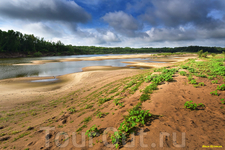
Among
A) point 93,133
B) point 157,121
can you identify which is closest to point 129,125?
point 157,121

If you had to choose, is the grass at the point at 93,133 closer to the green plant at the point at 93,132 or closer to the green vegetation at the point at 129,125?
the green plant at the point at 93,132

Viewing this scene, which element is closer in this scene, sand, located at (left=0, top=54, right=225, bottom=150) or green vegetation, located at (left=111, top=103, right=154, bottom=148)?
sand, located at (left=0, top=54, right=225, bottom=150)

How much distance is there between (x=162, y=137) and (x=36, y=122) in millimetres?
6894

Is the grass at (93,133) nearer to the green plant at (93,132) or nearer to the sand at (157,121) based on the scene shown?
the green plant at (93,132)

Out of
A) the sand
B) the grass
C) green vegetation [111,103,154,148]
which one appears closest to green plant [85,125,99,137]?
the grass

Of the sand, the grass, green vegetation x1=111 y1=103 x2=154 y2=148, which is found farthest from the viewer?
the grass

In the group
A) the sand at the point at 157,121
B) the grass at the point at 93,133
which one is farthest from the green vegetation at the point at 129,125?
the grass at the point at 93,133

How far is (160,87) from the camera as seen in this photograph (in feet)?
26.5

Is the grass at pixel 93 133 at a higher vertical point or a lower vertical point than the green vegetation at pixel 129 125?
lower

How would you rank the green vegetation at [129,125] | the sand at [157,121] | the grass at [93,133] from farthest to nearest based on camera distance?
the grass at [93,133], the green vegetation at [129,125], the sand at [157,121]

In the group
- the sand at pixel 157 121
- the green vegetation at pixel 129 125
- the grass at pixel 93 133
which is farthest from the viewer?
the grass at pixel 93 133

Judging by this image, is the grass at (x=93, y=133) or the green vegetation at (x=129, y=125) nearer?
the green vegetation at (x=129, y=125)

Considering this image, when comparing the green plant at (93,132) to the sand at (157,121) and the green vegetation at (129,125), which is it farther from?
the green vegetation at (129,125)

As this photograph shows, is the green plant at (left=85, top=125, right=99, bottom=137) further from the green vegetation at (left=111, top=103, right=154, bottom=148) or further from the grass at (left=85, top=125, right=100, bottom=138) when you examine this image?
the green vegetation at (left=111, top=103, right=154, bottom=148)
